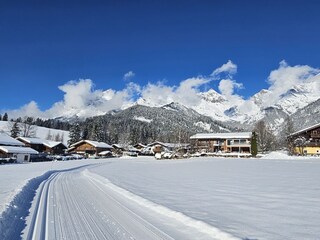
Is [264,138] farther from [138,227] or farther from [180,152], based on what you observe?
[138,227]

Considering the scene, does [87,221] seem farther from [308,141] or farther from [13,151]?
[308,141]

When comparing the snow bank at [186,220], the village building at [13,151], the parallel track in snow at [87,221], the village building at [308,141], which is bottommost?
the parallel track in snow at [87,221]

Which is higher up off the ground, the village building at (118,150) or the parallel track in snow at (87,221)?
the village building at (118,150)

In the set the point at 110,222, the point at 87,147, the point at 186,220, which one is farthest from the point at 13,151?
the point at 186,220

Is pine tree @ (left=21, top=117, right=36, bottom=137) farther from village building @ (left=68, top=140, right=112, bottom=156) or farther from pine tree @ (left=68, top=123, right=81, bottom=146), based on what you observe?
village building @ (left=68, top=140, right=112, bottom=156)

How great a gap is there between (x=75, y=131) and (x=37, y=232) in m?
116

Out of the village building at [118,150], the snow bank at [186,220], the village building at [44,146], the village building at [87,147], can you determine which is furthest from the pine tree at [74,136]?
the snow bank at [186,220]

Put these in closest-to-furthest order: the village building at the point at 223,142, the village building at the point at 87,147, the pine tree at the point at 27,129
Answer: the village building at the point at 223,142 → the village building at the point at 87,147 → the pine tree at the point at 27,129

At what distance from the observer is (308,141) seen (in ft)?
224

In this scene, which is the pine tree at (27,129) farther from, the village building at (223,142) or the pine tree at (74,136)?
the village building at (223,142)

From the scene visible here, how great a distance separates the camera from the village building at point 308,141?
68.4 metres

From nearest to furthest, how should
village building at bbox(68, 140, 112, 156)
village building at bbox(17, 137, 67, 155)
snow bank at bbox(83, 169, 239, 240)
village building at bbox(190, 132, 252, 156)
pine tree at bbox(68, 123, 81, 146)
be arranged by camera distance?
snow bank at bbox(83, 169, 239, 240)
village building at bbox(17, 137, 67, 155)
village building at bbox(190, 132, 252, 156)
village building at bbox(68, 140, 112, 156)
pine tree at bbox(68, 123, 81, 146)

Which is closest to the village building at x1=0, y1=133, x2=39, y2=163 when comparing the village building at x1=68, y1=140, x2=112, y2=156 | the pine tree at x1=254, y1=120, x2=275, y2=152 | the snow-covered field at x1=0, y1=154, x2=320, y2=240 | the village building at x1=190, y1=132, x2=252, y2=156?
the village building at x1=68, y1=140, x2=112, y2=156

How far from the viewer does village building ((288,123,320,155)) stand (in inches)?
2694
